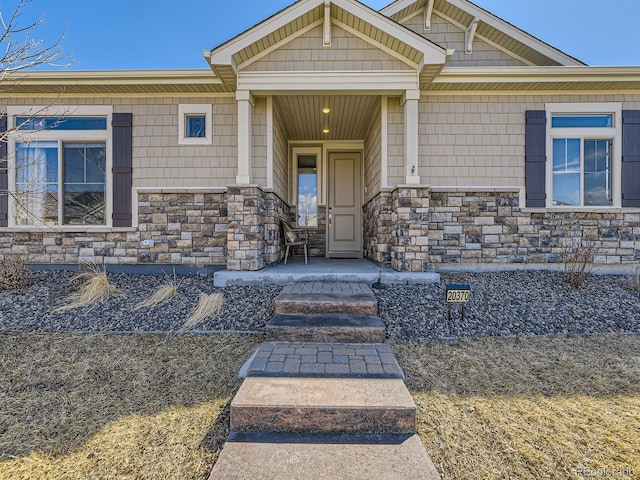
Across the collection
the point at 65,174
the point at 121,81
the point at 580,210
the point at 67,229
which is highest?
the point at 121,81

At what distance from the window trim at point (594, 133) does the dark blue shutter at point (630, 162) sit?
0.20 feet

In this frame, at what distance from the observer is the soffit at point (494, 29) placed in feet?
18.5

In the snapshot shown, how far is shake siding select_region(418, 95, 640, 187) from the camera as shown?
5191mm

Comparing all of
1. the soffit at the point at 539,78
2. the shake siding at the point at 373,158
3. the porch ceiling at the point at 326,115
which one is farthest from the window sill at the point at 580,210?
the porch ceiling at the point at 326,115

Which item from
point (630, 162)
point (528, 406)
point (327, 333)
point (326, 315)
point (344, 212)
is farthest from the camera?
point (344, 212)

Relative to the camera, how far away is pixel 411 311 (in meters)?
3.63

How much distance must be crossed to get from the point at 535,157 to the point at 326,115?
11.6 ft

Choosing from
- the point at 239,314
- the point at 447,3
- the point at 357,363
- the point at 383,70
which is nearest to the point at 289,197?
the point at 383,70

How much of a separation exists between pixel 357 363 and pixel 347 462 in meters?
0.86

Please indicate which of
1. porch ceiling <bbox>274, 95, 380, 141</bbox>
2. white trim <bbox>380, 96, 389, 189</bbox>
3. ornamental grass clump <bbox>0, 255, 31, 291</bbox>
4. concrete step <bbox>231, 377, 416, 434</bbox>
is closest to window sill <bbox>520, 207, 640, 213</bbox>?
white trim <bbox>380, 96, 389, 189</bbox>

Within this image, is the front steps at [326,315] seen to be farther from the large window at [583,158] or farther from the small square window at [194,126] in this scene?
the large window at [583,158]

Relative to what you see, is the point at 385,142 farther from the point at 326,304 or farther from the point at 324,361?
the point at 324,361

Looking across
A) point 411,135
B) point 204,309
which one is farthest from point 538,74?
point 204,309

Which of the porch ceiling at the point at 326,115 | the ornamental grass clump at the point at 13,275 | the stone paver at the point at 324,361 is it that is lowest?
the stone paver at the point at 324,361
